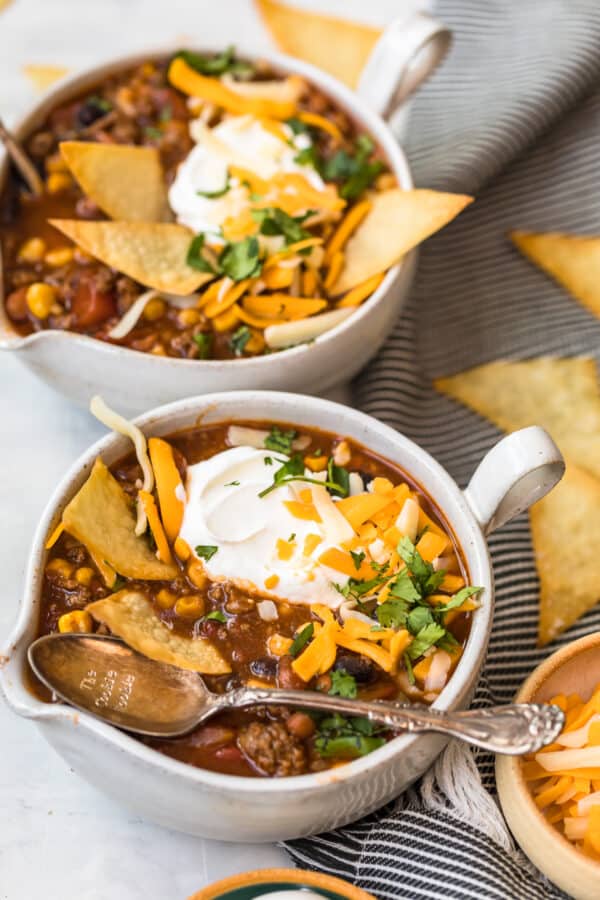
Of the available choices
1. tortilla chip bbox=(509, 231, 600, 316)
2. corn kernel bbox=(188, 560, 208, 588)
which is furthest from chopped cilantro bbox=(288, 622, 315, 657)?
tortilla chip bbox=(509, 231, 600, 316)

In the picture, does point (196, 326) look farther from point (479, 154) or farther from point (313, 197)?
point (479, 154)

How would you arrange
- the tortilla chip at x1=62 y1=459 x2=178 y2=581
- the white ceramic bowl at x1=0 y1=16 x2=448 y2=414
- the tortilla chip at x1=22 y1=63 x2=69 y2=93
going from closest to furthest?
the tortilla chip at x1=62 y1=459 x2=178 y2=581 → the white ceramic bowl at x1=0 y1=16 x2=448 y2=414 → the tortilla chip at x1=22 y1=63 x2=69 y2=93

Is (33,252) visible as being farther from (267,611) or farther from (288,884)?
(288,884)

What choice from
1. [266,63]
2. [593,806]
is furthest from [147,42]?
[593,806]

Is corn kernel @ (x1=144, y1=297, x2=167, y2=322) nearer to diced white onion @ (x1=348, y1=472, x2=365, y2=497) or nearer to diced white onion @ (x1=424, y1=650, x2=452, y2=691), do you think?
diced white onion @ (x1=348, y1=472, x2=365, y2=497)

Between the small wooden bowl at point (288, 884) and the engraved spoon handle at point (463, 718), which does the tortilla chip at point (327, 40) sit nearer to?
the engraved spoon handle at point (463, 718)

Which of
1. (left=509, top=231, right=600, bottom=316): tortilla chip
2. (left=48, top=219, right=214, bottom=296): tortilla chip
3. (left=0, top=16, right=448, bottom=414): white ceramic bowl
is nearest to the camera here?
(left=0, top=16, right=448, bottom=414): white ceramic bowl

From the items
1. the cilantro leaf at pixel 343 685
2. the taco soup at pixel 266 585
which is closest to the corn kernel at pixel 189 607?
the taco soup at pixel 266 585
